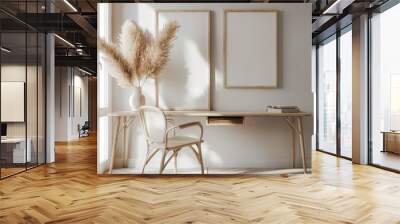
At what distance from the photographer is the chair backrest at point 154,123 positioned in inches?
158

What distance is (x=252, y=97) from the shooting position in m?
4.88

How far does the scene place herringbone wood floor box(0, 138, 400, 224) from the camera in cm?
269

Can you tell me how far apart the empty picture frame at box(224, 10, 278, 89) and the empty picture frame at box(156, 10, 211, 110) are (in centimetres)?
29

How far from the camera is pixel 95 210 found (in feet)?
9.45

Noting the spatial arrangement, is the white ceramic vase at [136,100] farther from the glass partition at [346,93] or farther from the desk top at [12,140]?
the glass partition at [346,93]

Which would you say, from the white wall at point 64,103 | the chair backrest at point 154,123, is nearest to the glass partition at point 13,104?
the chair backrest at point 154,123

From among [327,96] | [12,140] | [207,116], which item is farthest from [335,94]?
[12,140]

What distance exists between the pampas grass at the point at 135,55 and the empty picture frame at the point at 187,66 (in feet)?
0.63

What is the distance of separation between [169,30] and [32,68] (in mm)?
2093

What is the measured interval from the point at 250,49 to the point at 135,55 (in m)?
1.49

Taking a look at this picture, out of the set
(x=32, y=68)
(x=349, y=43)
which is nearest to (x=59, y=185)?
(x=32, y=68)

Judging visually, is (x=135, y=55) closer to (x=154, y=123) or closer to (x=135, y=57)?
(x=135, y=57)

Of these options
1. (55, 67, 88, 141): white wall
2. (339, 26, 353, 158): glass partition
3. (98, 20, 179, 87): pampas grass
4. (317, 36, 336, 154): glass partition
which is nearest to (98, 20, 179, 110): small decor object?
(98, 20, 179, 87): pampas grass

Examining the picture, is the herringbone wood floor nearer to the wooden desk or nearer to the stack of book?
the wooden desk
